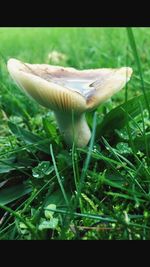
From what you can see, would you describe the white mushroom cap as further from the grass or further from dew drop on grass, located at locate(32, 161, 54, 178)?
dew drop on grass, located at locate(32, 161, 54, 178)

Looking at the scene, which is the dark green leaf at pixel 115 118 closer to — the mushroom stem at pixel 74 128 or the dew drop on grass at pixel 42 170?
the mushroom stem at pixel 74 128

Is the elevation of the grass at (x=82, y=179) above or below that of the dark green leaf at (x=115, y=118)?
below

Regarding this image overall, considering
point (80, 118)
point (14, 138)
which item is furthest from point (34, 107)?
point (80, 118)

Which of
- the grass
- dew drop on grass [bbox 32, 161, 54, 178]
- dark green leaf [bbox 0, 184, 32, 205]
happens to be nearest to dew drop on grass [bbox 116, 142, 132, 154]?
the grass

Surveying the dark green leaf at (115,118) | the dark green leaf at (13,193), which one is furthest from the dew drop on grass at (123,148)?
the dark green leaf at (13,193)

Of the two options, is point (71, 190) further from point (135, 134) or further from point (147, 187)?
point (135, 134)

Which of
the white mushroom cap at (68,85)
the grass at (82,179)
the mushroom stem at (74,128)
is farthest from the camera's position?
the mushroom stem at (74,128)
